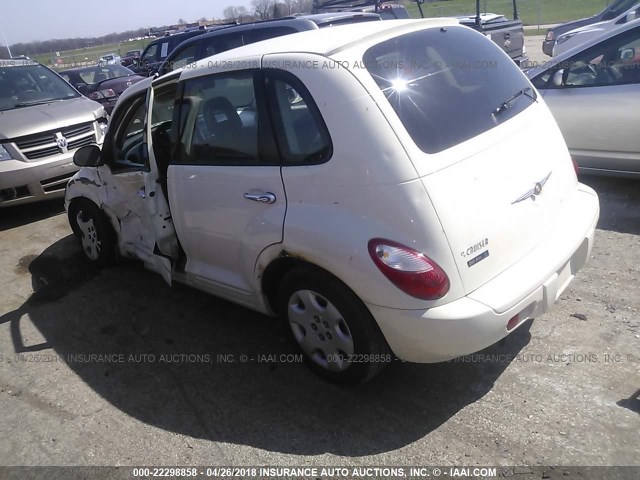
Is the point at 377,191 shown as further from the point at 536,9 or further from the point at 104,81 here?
the point at 536,9

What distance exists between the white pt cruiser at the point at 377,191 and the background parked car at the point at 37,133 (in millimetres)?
3625

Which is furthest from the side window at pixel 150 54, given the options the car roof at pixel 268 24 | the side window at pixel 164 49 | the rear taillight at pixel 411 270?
the rear taillight at pixel 411 270

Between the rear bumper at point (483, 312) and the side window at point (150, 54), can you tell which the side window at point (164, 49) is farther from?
the rear bumper at point (483, 312)

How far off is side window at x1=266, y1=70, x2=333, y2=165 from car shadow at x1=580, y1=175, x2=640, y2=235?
10.3 feet

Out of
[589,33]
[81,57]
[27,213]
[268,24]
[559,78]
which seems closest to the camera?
[559,78]

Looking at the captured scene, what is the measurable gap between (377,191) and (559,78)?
384 centimetres

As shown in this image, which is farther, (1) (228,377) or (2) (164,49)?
(2) (164,49)

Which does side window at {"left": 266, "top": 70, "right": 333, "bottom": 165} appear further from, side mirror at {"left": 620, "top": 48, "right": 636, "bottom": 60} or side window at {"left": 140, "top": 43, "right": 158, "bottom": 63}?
side window at {"left": 140, "top": 43, "right": 158, "bottom": 63}

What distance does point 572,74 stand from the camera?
5.33m

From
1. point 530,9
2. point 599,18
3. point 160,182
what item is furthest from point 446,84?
point 530,9

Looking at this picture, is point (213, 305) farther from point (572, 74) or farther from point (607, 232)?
point (572, 74)

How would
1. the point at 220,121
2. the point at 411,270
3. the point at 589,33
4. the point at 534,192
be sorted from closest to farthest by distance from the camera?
the point at 411,270
the point at 534,192
the point at 220,121
the point at 589,33

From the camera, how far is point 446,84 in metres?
2.82

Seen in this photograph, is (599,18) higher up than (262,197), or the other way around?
(262,197)
